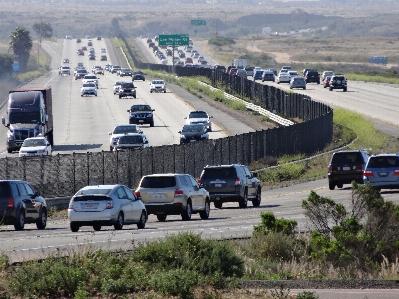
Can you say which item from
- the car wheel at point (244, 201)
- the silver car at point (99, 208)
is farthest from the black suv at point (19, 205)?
the car wheel at point (244, 201)

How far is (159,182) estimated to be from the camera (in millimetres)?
29578

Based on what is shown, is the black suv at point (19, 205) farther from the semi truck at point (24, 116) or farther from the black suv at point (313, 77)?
the black suv at point (313, 77)

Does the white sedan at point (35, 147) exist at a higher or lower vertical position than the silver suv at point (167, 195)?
lower

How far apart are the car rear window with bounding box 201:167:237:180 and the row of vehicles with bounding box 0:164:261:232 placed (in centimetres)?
387

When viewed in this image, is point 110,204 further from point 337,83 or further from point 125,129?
point 337,83

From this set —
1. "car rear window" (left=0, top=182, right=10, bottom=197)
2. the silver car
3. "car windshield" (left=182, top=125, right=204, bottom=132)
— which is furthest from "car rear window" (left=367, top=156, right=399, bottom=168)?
"car windshield" (left=182, top=125, right=204, bottom=132)

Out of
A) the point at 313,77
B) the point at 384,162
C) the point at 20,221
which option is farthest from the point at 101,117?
the point at 20,221

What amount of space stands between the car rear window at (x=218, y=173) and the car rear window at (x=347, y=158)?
7.11 meters

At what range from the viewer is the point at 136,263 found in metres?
15.4

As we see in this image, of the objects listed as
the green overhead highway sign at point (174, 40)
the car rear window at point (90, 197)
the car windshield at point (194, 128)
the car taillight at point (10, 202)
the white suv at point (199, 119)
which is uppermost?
the car rear window at point (90, 197)

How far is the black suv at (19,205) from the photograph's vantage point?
26031mm

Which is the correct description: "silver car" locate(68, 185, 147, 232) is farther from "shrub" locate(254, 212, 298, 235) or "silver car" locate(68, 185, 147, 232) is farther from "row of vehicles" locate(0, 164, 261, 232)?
"shrub" locate(254, 212, 298, 235)

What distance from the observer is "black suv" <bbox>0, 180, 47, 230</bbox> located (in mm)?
26031

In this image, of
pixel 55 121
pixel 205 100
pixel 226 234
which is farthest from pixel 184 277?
pixel 205 100
